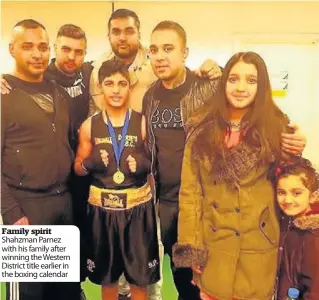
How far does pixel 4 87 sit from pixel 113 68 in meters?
0.48

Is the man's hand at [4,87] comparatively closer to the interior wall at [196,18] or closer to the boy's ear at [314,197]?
the interior wall at [196,18]

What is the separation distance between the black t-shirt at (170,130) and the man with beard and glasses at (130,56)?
8 centimetres

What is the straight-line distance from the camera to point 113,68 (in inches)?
84.4

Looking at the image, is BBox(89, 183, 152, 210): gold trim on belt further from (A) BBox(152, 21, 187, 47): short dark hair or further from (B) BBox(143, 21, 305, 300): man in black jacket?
(A) BBox(152, 21, 187, 47): short dark hair

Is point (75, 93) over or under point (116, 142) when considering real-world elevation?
over

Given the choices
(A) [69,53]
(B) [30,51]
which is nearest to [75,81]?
(A) [69,53]

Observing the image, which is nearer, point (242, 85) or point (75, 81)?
point (242, 85)

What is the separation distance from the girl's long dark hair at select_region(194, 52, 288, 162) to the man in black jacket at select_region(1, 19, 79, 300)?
67 centimetres

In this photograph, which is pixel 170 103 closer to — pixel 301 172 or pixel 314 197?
pixel 301 172

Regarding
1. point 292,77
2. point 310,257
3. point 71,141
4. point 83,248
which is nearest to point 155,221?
point 83,248

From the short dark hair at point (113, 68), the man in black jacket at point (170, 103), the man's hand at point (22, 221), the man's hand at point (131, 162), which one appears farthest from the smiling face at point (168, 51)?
the man's hand at point (22, 221)

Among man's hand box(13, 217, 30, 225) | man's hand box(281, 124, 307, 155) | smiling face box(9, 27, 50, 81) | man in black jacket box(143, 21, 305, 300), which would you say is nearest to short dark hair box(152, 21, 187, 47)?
man in black jacket box(143, 21, 305, 300)

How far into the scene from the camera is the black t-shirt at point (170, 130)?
84.2 inches

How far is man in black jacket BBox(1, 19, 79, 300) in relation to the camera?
213 cm
